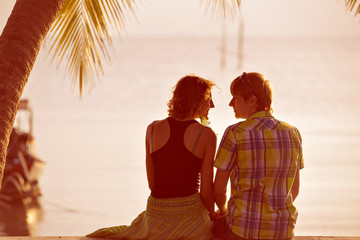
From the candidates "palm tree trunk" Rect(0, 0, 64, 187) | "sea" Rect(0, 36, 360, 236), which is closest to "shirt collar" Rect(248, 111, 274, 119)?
"sea" Rect(0, 36, 360, 236)

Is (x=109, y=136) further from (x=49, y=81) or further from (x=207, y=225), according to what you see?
(x=49, y=81)

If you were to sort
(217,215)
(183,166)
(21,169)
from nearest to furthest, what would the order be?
(183,166)
(217,215)
(21,169)

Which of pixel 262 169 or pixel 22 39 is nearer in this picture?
pixel 262 169

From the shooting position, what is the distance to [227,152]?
4.09 metres

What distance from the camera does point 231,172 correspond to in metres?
4.30

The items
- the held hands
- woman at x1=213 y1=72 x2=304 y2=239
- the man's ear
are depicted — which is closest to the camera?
woman at x1=213 y1=72 x2=304 y2=239

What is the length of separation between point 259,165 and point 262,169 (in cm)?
3

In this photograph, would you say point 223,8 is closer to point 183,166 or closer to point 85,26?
point 85,26

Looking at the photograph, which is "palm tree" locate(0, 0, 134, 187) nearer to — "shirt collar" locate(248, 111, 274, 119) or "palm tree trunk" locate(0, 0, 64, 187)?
"palm tree trunk" locate(0, 0, 64, 187)

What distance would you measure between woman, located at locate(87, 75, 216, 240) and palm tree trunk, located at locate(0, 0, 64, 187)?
84 cm

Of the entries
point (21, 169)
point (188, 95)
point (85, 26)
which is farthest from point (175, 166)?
point (21, 169)

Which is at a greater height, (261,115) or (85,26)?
(85,26)

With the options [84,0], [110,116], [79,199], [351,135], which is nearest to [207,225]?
[84,0]

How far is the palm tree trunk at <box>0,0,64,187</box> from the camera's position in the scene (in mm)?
4352
